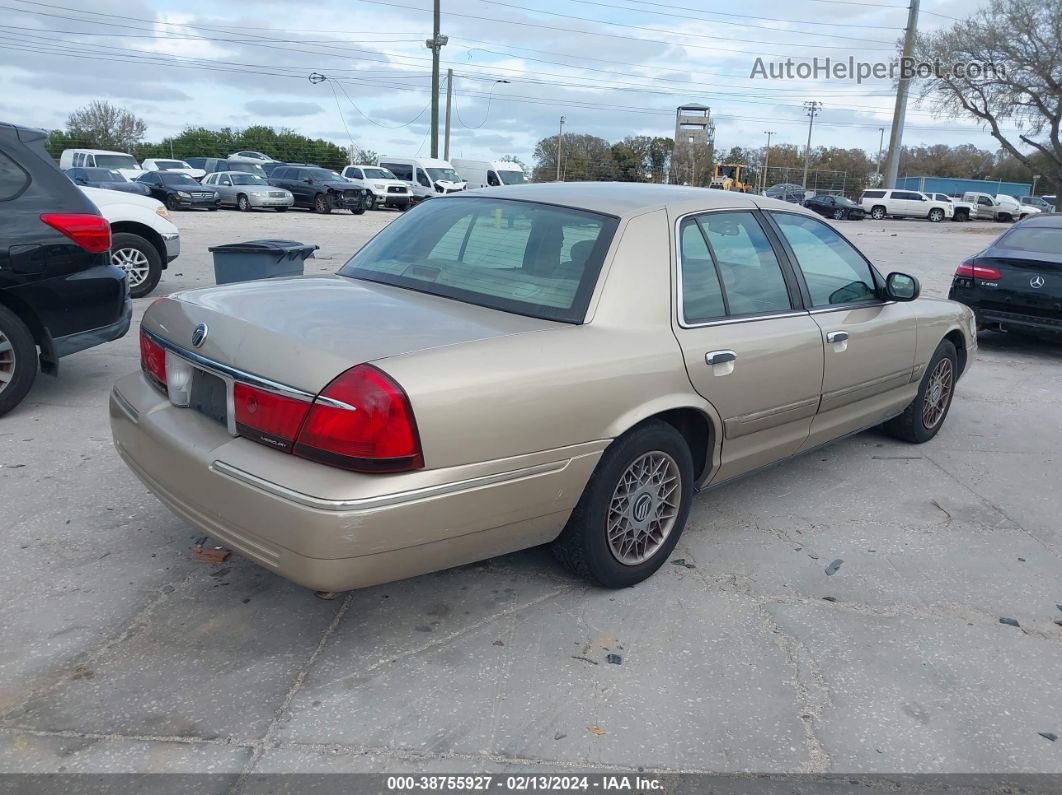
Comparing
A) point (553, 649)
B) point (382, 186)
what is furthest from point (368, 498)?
point (382, 186)

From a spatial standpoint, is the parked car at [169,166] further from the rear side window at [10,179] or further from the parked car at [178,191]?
the rear side window at [10,179]

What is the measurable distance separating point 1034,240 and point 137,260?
9.44 metres

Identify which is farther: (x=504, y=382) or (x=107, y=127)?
(x=107, y=127)

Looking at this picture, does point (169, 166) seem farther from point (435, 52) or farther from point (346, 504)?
point (346, 504)

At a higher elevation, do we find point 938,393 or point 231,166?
point 231,166

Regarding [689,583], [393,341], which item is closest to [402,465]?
[393,341]

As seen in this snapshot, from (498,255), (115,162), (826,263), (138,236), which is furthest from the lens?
(115,162)

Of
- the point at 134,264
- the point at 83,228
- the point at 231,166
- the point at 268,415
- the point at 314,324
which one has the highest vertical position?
the point at 231,166

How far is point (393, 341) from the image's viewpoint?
2.81m

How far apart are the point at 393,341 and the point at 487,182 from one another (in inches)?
1442

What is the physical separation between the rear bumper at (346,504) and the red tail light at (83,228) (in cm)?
265

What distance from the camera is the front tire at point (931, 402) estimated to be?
5395mm

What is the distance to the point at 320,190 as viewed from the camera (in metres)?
29.7

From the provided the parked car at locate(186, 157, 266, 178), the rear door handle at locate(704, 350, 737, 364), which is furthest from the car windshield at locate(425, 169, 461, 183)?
the rear door handle at locate(704, 350, 737, 364)
